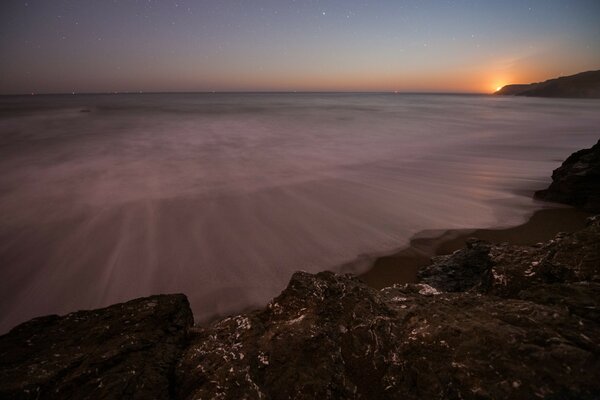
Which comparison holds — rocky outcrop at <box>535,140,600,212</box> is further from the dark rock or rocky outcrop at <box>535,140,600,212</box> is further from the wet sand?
the dark rock

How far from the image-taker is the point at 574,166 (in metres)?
6.53

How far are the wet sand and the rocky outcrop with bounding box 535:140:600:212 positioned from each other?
268 millimetres

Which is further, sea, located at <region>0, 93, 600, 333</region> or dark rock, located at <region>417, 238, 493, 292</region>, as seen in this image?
sea, located at <region>0, 93, 600, 333</region>

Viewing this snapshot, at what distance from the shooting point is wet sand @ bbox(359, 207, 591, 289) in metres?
4.56

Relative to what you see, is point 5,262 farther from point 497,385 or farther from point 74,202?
point 497,385

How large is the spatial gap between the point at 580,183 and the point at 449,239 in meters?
3.26

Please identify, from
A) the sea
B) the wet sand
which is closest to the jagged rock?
the wet sand

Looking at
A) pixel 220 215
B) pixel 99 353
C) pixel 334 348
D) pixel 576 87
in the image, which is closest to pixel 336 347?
pixel 334 348

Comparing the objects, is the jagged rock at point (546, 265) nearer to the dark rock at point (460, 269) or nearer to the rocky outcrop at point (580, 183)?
the dark rock at point (460, 269)

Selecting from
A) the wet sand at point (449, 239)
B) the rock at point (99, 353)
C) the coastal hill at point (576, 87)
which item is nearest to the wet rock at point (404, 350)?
the rock at point (99, 353)

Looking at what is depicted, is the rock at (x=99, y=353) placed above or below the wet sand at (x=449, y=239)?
above

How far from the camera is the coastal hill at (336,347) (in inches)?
65.3

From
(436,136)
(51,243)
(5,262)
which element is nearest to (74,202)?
(51,243)

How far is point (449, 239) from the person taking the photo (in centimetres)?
546
